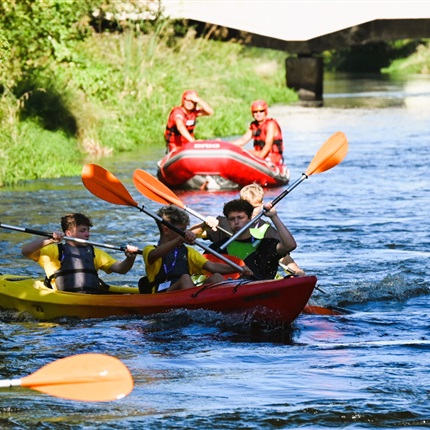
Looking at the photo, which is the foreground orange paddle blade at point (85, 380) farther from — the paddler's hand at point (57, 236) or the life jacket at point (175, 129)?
the life jacket at point (175, 129)

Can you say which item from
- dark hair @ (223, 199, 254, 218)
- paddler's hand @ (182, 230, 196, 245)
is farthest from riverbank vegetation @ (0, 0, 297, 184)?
paddler's hand @ (182, 230, 196, 245)

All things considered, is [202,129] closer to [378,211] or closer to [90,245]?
[378,211]

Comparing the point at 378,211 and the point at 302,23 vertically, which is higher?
the point at 302,23

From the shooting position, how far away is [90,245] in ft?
27.2

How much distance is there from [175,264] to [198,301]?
0.41m

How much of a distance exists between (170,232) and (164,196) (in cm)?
132

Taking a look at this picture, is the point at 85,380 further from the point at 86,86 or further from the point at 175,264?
the point at 86,86

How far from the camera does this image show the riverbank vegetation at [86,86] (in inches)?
632

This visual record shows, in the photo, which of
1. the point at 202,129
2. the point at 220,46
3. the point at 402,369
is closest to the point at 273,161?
the point at 202,129

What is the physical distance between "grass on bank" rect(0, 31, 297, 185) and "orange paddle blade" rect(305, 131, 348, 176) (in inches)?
236

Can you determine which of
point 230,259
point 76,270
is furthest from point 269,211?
point 76,270

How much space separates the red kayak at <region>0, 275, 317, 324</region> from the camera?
7.59 meters

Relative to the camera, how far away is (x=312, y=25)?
32.5m

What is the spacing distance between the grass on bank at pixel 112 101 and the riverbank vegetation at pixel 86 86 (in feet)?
0.06
